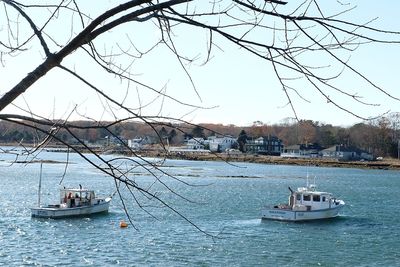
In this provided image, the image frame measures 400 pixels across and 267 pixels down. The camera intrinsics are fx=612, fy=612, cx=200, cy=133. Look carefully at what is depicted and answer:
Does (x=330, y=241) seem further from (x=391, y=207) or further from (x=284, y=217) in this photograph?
(x=391, y=207)

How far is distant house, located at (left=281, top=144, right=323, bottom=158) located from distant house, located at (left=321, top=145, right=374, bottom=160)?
5284mm

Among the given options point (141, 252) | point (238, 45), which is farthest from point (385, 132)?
point (238, 45)

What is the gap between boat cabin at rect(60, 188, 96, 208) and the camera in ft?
112

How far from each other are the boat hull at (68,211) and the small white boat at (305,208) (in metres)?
9.01

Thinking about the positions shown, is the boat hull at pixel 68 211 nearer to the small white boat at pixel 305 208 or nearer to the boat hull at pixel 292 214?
the boat hull at pixel 292 214

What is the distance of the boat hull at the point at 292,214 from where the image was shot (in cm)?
3138

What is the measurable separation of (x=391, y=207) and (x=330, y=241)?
605 inches

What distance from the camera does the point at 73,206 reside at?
33938 mm

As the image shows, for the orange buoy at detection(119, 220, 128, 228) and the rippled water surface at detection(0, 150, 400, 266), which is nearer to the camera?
the rippled water surface at detection(0, 150, 400, 266)

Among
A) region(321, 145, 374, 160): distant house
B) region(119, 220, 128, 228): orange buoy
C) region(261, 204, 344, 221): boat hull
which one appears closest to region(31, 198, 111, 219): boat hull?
region(119, 220, 128, 228): orange buoy

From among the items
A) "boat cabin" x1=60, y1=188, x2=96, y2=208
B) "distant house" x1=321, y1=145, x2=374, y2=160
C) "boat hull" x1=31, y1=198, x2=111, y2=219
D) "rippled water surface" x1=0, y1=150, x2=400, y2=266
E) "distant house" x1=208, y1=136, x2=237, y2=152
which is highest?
"distant house" x1=321, y1=145, x2=374, y2=160

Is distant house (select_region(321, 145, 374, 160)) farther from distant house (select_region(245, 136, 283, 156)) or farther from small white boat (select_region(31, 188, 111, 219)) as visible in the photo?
small white boat (select_region(31, 188, 111, 219))

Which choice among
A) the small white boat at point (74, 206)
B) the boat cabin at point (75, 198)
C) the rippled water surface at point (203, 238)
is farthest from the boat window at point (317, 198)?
the boat cabin at point (75, 198)

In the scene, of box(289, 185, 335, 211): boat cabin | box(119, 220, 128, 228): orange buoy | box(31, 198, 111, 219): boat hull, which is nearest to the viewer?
box(119, 220, 128, 228): orange buoy
